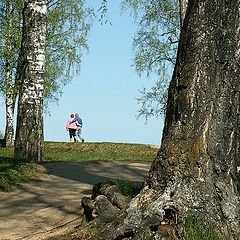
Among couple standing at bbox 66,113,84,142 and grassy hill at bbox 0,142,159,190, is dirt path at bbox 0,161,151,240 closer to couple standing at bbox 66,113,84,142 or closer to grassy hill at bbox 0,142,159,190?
grassy hill at bbox 0,142,159,190

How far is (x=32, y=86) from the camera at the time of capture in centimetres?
1217

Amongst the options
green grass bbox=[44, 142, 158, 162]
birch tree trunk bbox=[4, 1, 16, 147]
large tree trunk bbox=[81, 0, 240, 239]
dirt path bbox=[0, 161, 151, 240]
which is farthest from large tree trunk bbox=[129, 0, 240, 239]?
birch tree trunk bbox=[4, 1, 16, 147]

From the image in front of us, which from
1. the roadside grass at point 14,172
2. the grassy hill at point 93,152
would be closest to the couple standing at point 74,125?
the grassy hill at point 93,152

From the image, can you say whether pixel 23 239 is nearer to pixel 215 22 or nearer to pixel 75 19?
pixel 215 22

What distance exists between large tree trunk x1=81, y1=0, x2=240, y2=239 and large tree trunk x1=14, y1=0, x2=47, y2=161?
744 cm

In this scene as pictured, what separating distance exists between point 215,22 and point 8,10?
21.4 metres

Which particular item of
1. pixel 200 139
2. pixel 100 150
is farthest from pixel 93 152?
pixel 200 139

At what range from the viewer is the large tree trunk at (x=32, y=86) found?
12.0 meters

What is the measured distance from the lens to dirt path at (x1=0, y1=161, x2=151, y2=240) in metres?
6.02

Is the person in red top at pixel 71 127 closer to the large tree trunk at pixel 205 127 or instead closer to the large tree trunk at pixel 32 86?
the large tree trunk at pixel 32 86

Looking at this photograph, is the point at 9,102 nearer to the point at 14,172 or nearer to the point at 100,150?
the point at 100,150

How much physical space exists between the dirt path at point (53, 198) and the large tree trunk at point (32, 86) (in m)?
1.35

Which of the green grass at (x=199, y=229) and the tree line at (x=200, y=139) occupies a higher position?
the tree line at (x=200, y=139)

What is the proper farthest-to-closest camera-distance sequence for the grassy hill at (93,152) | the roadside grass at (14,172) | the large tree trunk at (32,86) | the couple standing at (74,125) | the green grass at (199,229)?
the couple standing at (74,125), the grassy hill at (93,152), the large tree trunk at (32,86), the roadside grass at (14,172), the green grass at (199,229)
